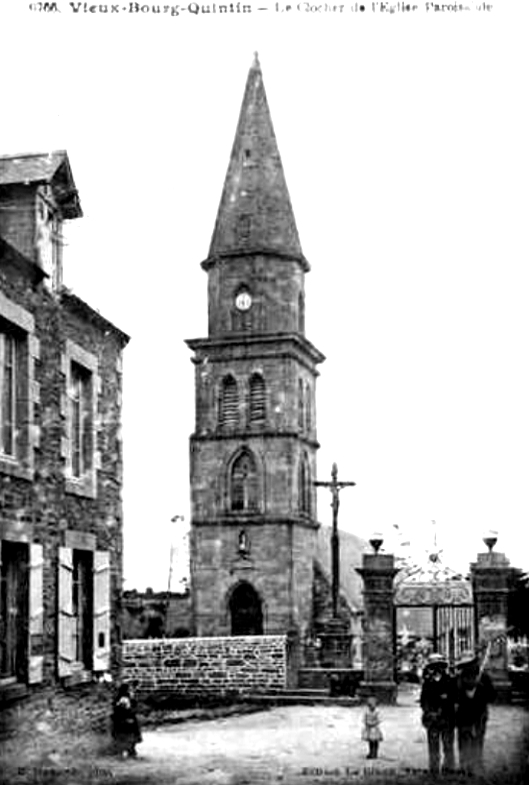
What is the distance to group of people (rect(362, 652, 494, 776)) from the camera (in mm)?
11152

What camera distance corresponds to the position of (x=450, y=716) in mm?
11508

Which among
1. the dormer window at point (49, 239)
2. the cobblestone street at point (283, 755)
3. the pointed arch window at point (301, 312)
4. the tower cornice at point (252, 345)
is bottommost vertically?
the cobblestone street at point (283, 755)

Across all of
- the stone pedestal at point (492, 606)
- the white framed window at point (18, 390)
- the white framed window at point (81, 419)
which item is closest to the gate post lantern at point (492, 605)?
the stone pedestal at point (492, 606)

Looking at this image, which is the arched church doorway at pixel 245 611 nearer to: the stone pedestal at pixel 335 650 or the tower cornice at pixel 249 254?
the stone pedestal at pixel 335 650

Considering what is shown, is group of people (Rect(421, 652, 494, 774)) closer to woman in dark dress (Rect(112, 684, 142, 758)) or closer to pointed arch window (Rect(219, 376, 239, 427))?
woman in dark dress (Rect(112, 684, 142, 758))

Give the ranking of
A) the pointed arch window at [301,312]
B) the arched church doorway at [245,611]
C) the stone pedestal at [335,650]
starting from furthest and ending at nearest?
the pointed arch window at [301,312] → the arched church doorway at [245,611] → the stone pedestal at [335,650]

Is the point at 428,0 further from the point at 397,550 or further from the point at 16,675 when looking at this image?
the point at 397,550

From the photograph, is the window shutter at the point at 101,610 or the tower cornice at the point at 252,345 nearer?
the window shutter at the point at 101,610

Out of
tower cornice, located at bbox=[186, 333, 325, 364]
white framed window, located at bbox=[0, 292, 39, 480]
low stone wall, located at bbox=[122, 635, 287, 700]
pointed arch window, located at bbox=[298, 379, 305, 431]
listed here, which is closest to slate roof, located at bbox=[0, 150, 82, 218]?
white framed window, located at bbox=[0, 292, 39, 480]

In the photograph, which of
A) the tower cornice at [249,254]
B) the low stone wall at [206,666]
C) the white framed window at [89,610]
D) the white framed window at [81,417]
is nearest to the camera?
the white framed window at [81,417]

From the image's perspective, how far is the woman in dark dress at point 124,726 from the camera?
12.2m

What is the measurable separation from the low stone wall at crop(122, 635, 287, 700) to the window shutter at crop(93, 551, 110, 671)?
5.04m

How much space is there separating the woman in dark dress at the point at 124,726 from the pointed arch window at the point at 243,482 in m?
18.7

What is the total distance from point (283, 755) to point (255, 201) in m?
21.1
